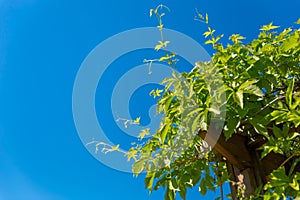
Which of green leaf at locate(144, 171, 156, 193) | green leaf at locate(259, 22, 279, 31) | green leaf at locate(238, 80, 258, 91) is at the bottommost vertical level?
green leaf at locate(144, 171, 156, 193)

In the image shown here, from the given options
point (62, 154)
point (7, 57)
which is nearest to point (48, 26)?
point (7, 57)

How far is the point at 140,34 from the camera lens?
146 cm

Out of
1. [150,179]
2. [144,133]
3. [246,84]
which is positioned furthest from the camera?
[144,133]

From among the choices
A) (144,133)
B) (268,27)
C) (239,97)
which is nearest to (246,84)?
(239,97)

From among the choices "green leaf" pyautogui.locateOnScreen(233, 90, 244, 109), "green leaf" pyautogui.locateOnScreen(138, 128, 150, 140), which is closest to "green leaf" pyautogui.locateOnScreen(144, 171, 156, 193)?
"green leaf" pyautogui.locateOnScreen(138, 128, 150, 140)

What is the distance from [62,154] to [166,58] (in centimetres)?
439

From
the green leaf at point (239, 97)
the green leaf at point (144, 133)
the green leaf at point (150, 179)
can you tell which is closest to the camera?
the green leaf at point (239, 97)

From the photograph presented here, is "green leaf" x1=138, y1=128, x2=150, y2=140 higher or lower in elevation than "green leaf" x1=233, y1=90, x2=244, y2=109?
higher

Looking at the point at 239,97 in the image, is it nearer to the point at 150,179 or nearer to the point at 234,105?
the point at 234,105

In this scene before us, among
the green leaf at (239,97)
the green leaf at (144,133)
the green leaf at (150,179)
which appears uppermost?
the green leaf at (144,133)

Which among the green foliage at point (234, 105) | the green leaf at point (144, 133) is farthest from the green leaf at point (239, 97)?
the green leaf at point (144, 133)

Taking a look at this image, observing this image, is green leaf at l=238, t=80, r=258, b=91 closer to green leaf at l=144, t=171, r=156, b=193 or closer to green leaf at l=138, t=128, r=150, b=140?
green leaf at l=144, t=171, r=156, b=193

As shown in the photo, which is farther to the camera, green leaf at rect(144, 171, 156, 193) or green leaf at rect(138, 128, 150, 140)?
green leaf at rect(138, 128, 150, 140)

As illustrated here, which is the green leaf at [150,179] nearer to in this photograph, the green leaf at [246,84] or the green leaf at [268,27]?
the green leaf at [246,84]
